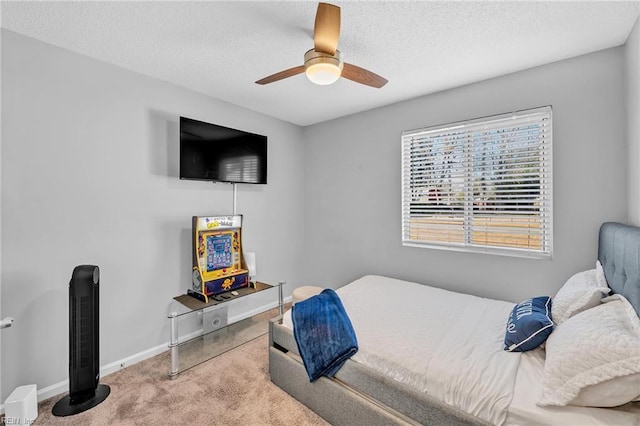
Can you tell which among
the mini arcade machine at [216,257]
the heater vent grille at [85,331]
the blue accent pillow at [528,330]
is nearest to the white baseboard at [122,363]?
the heater vent grille at [85,331]

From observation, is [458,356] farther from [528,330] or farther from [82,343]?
[82,343]

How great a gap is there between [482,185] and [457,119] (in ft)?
2.31

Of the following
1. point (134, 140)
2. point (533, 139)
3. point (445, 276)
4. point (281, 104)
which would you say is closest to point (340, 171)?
point (281, 104)

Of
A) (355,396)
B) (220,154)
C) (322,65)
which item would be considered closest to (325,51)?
(322,65)

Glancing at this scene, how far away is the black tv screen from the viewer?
8.72ft

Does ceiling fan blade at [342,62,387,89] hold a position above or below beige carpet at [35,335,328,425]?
above

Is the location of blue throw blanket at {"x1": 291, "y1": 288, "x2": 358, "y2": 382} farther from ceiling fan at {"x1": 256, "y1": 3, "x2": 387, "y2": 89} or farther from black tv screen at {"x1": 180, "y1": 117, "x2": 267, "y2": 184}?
black tv screen at {"x1": 180, "y1": 117, "x2": 267, "y2": 184}

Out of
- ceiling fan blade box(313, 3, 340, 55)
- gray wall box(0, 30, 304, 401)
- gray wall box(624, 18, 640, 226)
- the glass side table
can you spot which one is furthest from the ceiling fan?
the glass side table

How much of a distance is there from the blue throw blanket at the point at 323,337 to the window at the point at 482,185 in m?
1.65

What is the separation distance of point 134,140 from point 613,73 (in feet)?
12.7

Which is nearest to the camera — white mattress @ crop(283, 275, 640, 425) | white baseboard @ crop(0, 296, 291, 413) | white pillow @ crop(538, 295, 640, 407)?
white pillow @ crop(538, 295, 640, 407)

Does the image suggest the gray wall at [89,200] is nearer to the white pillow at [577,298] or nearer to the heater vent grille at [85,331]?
the heater vent grille at [85,331]

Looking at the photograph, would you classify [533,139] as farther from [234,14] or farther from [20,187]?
[20,187]

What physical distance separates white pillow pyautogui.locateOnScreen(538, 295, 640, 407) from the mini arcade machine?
2.39 meters
